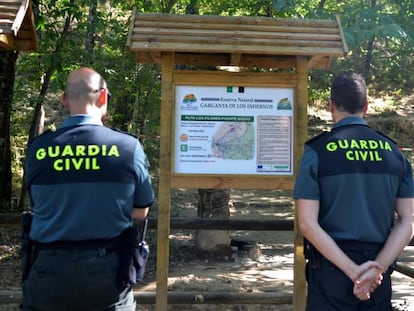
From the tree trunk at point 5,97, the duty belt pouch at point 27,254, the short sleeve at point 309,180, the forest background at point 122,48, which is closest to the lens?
the duty belt pouch at point 27,254

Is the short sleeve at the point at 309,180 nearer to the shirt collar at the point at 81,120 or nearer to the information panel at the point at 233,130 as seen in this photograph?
the shirt collar at the point at 81,120

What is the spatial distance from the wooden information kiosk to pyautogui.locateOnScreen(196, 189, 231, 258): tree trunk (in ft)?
15.9

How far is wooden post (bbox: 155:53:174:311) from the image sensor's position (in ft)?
14.3

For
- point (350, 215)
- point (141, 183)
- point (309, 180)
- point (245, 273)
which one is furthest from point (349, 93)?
point (245, 273)

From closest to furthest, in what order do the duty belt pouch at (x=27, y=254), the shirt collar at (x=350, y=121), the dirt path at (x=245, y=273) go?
1. the duty belt pouch at (x=27, y=254)
2. the shirt collar at (x=350, y=121)
3. the dirt path at (x=245, y=273)

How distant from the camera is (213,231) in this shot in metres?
9.37

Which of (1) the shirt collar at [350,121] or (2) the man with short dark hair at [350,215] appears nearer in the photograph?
(2) the man with short dark hair at [350,215]

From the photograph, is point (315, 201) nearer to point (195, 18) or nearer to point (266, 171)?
point (266, 171)

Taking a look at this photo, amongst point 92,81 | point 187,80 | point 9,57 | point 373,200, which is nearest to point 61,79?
point 9,57

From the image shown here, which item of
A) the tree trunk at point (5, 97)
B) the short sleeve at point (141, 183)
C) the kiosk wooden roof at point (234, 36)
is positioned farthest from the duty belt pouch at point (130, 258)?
the tree trunk at point (5, 97)

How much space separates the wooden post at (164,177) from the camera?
171 inches

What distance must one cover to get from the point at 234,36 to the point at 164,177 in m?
1.12

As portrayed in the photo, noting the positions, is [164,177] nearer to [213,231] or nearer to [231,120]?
[231,120]

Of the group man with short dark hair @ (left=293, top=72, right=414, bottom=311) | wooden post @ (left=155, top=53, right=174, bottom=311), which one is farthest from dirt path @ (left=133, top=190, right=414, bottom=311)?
man with short dark hair @ (left=293, top=72, right=414, bottom=311)
